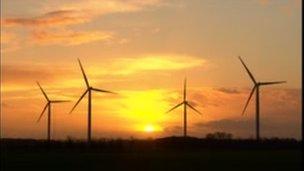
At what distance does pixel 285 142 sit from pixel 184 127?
3120 cm

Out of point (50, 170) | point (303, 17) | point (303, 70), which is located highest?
point (303, 17)

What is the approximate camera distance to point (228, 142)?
148 metres

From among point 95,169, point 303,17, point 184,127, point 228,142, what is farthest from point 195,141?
point 303,17

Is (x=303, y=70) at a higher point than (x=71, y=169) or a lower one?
higher

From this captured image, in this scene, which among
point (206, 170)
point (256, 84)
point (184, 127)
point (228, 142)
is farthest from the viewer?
point (228, 142)

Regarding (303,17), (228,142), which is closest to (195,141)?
(228,142)

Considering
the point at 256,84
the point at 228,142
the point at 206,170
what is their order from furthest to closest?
the point at 228,142 < the point at 256,84 < the point at 206,170

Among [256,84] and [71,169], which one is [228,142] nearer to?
[256,84]

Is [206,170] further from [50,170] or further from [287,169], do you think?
[50,170]

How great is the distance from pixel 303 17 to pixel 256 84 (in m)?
81.4

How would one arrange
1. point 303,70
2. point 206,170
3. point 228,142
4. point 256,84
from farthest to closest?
point 228,142 < point 256,84 < point 206,170 < point 303,70

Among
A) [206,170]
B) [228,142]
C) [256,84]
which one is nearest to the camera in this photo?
[206,170]

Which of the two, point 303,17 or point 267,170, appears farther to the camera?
point 267,170

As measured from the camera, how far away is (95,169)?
182 feet
